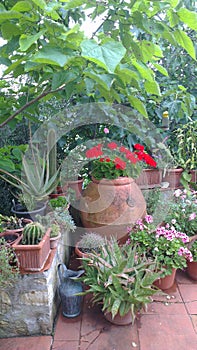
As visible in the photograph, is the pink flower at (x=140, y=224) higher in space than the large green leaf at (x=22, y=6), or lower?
lower

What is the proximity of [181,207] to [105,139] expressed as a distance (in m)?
0.94

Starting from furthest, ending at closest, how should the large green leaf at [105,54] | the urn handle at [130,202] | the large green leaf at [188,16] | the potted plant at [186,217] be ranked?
the urn handle at [130,202] < the potted plant at [186,217] < the large green leaf at [188,16] < the large green leaf at [105,54]

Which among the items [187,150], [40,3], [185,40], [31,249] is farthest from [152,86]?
[187,150]

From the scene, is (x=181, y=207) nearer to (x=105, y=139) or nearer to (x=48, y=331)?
(x=105, y=139)

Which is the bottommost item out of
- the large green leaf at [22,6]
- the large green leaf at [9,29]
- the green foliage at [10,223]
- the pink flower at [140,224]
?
the pink flower at [140,224]

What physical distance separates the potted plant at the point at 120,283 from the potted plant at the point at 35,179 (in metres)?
0.55

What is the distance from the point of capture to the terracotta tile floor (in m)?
1.42

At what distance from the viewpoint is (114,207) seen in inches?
83.0

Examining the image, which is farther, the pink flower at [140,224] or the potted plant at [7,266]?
the pink flower at [140,224]

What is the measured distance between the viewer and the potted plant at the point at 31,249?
136 cm

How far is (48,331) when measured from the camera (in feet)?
4.89

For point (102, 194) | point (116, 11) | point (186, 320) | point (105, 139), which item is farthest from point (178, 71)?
point (186, 320)

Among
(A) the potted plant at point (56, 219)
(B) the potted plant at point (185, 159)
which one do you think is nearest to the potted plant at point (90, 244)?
(A) the potted plant at point (56, 219)

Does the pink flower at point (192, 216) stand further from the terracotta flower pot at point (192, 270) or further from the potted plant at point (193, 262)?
the terracotta flower pot at point (192, 270)
